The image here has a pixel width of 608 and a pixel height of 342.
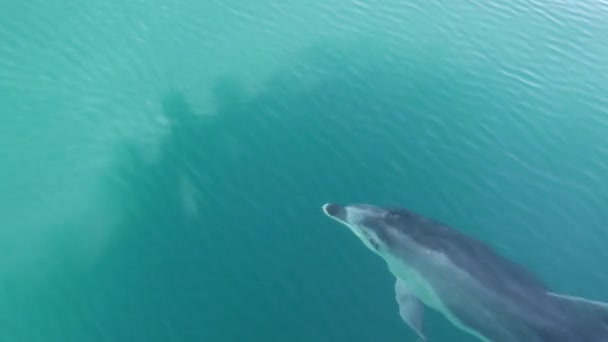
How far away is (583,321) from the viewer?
1059 cm

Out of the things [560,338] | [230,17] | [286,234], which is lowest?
[286,234]

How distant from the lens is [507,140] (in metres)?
18.9

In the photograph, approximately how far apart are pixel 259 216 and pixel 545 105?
1033 centimetres

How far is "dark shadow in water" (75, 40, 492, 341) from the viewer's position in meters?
13.3

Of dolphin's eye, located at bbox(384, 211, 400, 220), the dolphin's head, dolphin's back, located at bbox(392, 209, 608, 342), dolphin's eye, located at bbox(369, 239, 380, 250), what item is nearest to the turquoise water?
the dolphin's head

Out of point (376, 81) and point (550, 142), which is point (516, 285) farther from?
point (376, 81)

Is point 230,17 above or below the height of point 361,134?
above

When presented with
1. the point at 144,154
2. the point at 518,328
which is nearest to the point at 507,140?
the point at 518,328

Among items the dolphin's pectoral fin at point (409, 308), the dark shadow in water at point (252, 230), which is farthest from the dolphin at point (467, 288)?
the dark shadow in water at point (252, 230)

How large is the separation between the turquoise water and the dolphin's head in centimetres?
126

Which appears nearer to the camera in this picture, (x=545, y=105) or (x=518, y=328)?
(x=518, y=328)

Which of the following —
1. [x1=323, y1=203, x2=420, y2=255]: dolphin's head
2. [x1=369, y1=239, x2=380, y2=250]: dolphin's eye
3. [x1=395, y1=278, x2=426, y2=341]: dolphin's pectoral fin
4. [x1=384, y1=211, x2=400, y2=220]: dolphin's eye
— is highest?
[x1=384, y1=211, x2=400, y2=220]: dolphin's eye

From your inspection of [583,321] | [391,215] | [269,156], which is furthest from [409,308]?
[269,156]

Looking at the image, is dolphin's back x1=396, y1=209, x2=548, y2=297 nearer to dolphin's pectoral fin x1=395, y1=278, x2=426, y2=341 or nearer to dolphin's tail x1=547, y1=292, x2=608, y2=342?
dolphin's tail x1=547, y1=292, x2=608, y2=342
